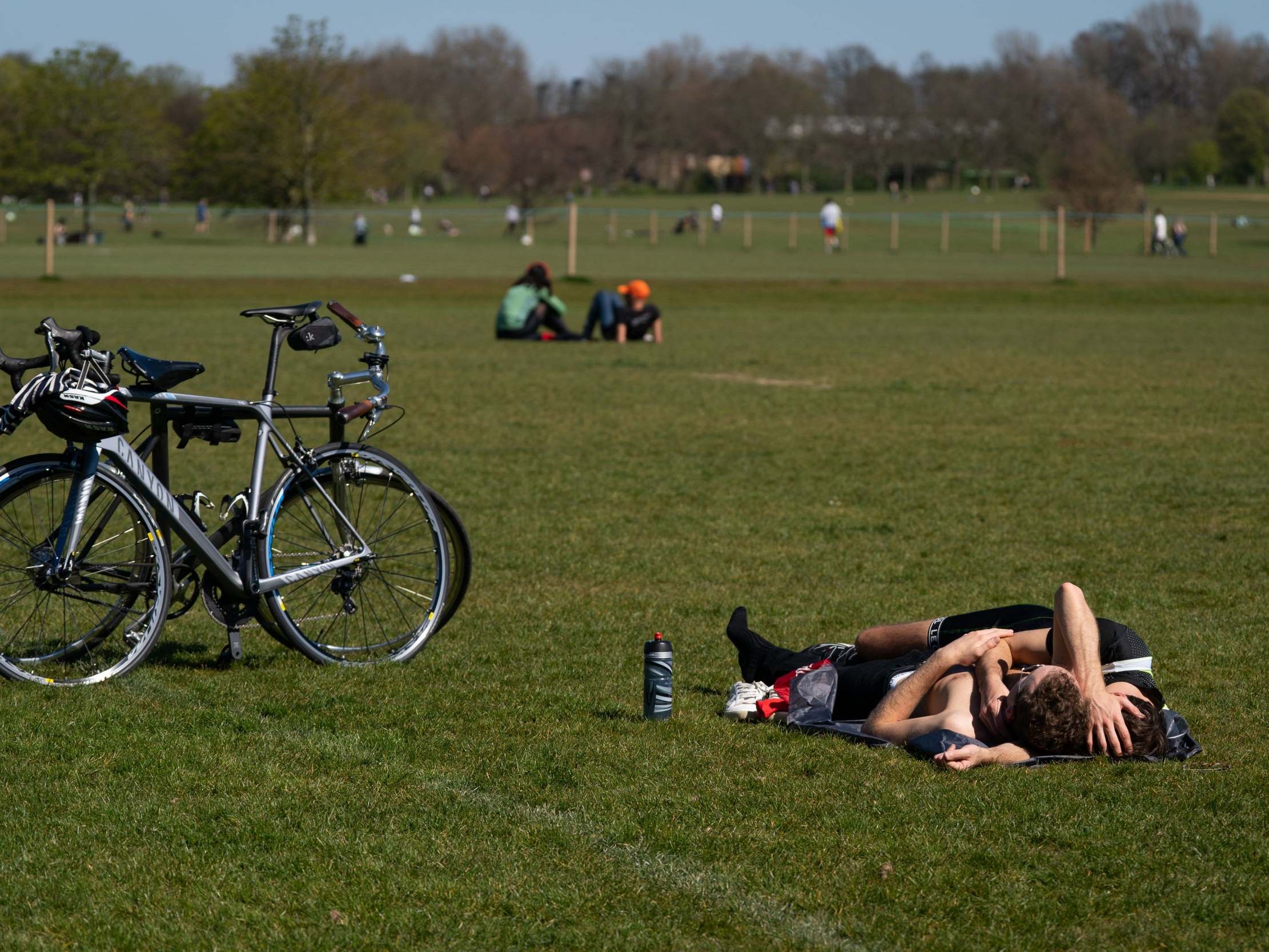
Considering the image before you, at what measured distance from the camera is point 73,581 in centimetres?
643

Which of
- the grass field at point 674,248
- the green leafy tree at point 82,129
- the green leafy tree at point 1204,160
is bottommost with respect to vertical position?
the grass field at point 674,248

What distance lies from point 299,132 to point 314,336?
80982 millimetres

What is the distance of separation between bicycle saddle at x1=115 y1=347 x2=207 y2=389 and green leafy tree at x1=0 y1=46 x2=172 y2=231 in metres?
85.3

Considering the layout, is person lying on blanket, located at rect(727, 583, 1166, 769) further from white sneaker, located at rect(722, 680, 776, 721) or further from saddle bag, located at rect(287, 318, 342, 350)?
saddle bag, located at rect(287, 318, 342, 350)

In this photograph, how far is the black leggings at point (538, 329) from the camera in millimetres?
26125

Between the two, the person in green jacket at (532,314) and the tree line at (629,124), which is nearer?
the person in green jacket at (532,314)

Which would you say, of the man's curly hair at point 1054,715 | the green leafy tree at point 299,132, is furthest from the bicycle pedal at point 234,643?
the green leafy tree at point 299,132

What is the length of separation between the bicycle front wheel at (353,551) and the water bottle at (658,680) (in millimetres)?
1413

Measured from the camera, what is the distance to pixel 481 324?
3047 centimetres

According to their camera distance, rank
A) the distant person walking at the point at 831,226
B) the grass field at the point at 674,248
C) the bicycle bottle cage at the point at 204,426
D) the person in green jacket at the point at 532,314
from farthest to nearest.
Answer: the distant person walking at the point at 831,226, the grass field at the point at 674,248, the person in green jacket at the point at 532,314, the bicycle bottle cage at the point at 204,426

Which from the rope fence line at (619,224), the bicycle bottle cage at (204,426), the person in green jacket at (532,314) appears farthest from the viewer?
the rope fence line at (619,224)

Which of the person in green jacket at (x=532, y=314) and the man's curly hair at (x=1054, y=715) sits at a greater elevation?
the person in green jacket at (x=532, y=314)

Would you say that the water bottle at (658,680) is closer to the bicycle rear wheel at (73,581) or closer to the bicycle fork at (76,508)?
the bicycle rear wheel at (73,581)

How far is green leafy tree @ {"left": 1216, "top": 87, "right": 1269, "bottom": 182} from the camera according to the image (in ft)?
445
